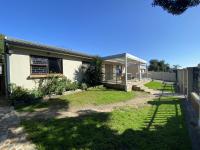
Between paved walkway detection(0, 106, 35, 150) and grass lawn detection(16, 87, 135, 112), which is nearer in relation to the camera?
paved walkway detection(0, 106, 35, 150)

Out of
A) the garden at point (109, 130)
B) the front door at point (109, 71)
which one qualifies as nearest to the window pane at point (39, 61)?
the garden at point (109, 130)

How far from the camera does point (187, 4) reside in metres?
5.81

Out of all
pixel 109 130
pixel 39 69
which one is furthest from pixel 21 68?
pixel 109 130

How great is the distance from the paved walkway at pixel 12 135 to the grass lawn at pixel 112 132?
0.22 m

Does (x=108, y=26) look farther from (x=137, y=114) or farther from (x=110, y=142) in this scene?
(x=110, y=142)

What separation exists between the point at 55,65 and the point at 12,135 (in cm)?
839

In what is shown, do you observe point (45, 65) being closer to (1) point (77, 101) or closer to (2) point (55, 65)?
(2) point (55, 65)

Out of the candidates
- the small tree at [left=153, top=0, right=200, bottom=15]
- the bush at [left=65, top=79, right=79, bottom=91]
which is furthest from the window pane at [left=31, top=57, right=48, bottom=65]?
the small tree at [left=153, top=0, right=200, bottom=15]

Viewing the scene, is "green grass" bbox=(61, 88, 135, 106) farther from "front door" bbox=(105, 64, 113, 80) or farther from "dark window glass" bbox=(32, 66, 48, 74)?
"front door" bbox=(105, 64, 113, 80)

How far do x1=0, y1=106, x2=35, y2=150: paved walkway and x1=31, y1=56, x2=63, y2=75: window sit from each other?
4.93 m

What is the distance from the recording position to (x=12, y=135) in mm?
4652

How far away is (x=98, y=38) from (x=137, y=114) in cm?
2554

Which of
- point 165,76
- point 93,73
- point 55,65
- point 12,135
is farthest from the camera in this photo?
point 165,76

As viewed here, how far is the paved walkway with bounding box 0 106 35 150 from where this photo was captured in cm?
399
